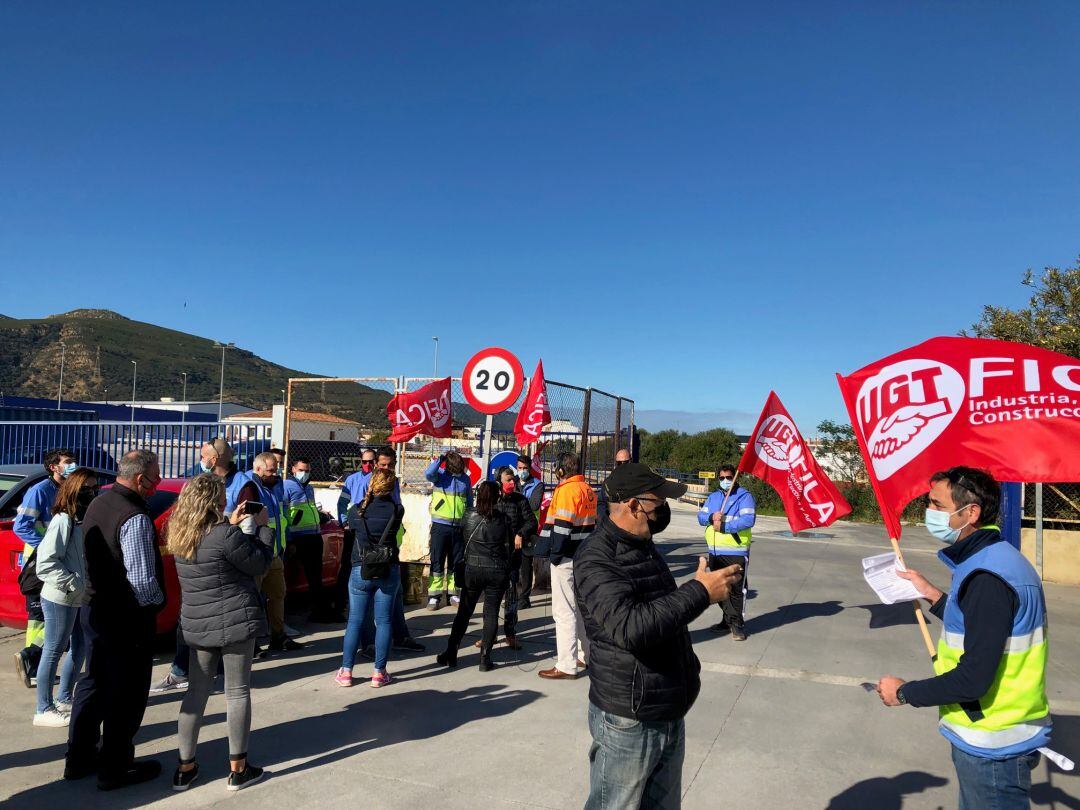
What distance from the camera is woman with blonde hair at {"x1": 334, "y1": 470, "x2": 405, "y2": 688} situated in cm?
613

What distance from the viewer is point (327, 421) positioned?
480 inches

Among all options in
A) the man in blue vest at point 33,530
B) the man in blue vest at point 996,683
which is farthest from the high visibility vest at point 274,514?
the man in blue vest at point 996,683

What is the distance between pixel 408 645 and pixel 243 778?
317 centimetres

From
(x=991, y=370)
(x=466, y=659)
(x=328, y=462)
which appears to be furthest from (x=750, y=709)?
(x=328, y=462)

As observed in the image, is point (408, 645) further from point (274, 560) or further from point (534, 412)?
point (534, 412)

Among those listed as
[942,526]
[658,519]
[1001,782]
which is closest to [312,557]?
[658,519]

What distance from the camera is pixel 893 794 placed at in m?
4.41

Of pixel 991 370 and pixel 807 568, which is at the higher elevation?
pixel 991 370

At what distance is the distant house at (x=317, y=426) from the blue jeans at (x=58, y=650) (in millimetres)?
5916

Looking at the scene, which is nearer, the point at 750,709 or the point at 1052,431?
the point at 1052,431

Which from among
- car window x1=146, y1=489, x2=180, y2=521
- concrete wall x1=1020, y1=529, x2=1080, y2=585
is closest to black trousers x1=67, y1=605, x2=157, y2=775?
car window x1=146, y1=489, x2=180, y2=521

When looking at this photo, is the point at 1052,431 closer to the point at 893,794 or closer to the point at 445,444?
the point at 893,794

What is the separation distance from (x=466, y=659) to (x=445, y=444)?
474 cm

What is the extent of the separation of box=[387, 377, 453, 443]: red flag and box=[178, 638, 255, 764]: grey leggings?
20.8 ft
